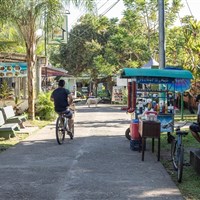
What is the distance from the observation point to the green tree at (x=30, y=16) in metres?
14.4

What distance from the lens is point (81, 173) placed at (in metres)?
7.52

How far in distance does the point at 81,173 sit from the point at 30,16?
429 inches

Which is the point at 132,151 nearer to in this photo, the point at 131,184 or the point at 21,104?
the point at 131,184

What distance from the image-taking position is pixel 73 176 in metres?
7.27

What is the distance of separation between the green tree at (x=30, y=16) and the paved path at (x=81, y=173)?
5.11 m

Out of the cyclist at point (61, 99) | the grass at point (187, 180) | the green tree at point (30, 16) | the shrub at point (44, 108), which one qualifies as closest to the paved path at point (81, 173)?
the grass at point (187, 180)

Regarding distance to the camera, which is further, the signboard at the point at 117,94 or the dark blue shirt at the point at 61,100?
the signboard at the point at 117,94

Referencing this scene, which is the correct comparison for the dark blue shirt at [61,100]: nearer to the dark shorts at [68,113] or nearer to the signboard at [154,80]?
the dark shorts at [68,113]

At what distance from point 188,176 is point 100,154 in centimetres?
271

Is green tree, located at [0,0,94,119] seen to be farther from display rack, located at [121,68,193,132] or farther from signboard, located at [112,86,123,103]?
signboard, located at [112,86,123,103]

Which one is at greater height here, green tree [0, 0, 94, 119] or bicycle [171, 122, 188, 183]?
green tree [0, 0, 94, 119]

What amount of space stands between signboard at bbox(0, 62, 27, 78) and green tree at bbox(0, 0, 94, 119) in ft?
6.04

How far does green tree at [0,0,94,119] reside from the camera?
1440 cm

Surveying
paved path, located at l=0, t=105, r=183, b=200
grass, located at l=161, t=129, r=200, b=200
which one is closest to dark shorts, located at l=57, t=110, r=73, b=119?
paved path, located at l=0, t=105, r=183, b=200
